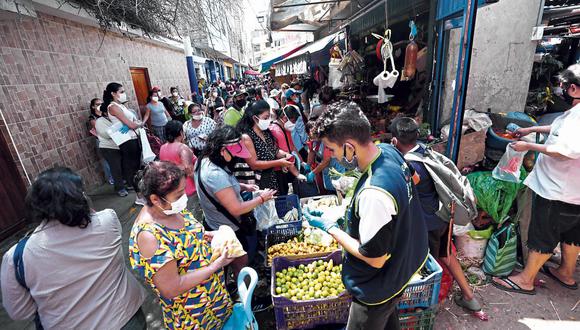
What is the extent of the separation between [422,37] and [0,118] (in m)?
7.29

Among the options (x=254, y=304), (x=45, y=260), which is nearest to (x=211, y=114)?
(x=254, y=304)

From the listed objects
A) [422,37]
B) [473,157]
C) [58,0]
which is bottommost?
[473,157]

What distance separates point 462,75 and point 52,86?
6817 mm

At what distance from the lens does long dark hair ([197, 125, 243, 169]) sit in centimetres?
245

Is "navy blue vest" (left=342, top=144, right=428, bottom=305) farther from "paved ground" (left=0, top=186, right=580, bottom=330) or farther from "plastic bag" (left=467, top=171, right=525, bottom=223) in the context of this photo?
"plastic bag" (left=467, top=171, right=525, bottom=223)

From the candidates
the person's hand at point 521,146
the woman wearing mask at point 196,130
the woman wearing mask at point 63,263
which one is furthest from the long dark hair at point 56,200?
the woman wearing mask at point 196,130

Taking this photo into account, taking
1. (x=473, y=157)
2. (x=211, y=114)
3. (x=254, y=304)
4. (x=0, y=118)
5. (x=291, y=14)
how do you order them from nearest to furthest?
(x=254, y=304) → (x=473, y=157) → (x=0, y=118) → (x=291, y=14) → (x=211, y=114)

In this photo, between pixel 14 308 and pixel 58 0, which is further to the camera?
pixel 58 0

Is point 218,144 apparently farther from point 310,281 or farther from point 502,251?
point 502,251

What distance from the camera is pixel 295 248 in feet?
9.34

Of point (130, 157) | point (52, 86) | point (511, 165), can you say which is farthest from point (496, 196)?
point (52, 86)

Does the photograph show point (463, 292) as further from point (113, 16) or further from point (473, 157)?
point (113, 16)

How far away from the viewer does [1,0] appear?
3672mm

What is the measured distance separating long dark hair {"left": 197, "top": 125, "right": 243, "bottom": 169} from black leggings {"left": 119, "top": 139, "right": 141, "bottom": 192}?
3.42 meters
